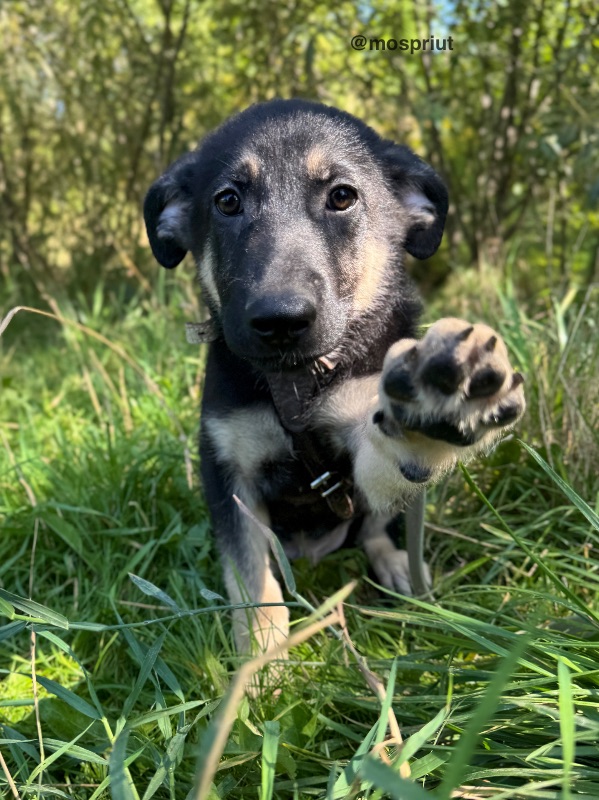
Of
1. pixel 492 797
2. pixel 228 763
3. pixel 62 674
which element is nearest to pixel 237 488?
pixel 62 674

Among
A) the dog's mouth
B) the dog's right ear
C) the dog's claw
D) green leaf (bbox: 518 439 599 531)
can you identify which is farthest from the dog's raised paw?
the dog's right ear

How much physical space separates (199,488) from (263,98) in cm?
443

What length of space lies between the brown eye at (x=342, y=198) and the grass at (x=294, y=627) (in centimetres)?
117

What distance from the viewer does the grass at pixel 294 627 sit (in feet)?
5.51

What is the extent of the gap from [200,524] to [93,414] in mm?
1449

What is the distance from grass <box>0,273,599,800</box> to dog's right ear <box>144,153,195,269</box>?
53cm

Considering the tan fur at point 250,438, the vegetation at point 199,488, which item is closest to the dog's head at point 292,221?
the tan fur at point 250,438

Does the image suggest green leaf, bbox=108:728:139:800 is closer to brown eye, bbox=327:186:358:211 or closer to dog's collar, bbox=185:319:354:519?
dog's collar, bbox=185:319:354:519

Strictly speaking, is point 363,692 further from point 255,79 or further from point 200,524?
point 255,79

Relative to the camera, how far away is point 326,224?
2.54m

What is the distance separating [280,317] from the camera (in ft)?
7.05

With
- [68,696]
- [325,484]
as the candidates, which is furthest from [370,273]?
[68,696]

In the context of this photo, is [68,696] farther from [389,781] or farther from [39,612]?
[389,781]

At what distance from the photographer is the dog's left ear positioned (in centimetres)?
287
